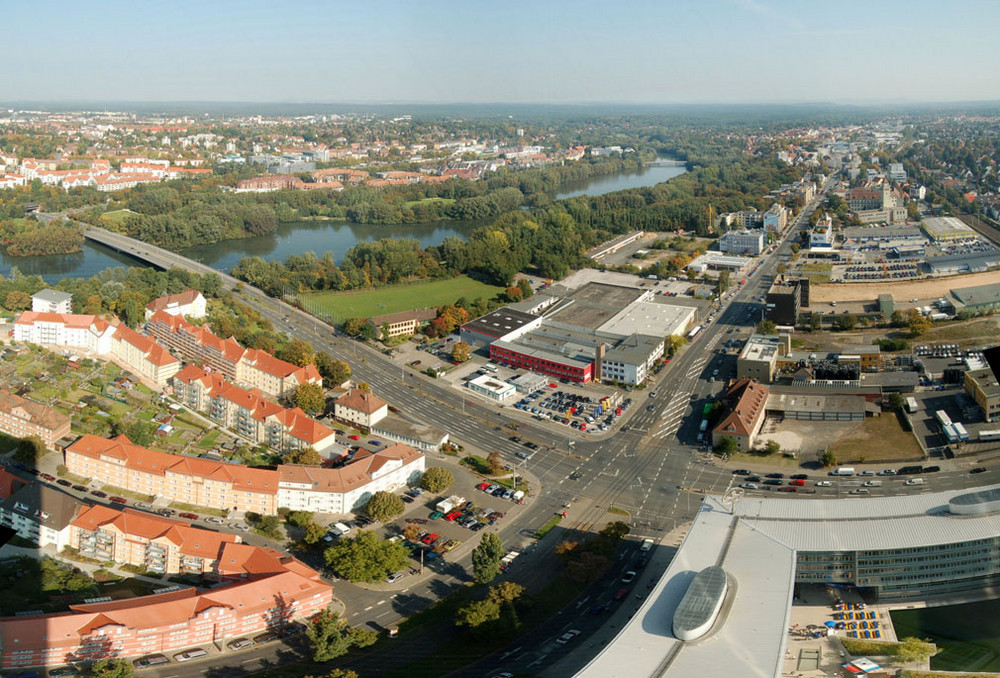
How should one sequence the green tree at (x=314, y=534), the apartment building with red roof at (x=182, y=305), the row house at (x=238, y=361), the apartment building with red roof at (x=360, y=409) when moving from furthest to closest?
1. the apartment building with red roof at (x=182, y=305)
2. the row house at (x=238, y=361)
3. the apartment building with red roof at (x=360, y=409)
4. the green tree at (x=314, y=534)

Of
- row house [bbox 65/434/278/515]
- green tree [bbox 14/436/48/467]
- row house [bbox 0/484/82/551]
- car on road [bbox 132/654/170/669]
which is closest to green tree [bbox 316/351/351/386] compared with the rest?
row house [bbox 65/434/278/515]

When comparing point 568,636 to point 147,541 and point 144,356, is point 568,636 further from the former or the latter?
point 144,356

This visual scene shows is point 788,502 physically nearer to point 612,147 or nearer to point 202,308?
point 202,308

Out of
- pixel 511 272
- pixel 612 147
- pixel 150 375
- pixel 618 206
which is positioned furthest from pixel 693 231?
pixel 612 147

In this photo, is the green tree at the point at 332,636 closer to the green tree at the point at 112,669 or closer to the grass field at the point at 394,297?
the green tree at the point at 112,669

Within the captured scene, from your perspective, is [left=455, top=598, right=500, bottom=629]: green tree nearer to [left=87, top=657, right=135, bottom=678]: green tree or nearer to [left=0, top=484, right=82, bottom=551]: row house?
[left=87, top=657, right=135, bottom=678]: green tree

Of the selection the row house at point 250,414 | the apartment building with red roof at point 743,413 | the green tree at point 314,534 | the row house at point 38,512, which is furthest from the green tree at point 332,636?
the apartment building with red roof at point 743,413
